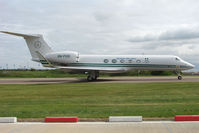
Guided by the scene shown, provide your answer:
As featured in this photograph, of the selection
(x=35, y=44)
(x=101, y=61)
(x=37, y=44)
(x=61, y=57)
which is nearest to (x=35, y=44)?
(x=35, y=44)

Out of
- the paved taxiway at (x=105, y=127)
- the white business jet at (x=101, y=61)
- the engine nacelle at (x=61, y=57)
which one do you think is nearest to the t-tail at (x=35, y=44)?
the white business jet at (x=101, y=61)

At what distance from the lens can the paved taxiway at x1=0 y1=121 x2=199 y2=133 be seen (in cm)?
554

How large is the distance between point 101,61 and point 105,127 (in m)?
22.4

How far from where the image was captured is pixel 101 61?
28.2 meters

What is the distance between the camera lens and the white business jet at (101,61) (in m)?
27.2

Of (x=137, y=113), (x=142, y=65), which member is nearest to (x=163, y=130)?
(x=137, y=113)

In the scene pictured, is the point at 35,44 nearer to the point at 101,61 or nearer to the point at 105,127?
the point at 101,61

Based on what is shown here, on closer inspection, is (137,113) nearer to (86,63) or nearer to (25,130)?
(25,130)

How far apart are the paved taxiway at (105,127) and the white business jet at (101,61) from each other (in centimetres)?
2034

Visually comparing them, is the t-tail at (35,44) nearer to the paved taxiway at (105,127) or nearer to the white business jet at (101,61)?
the white business jet at (101,61)

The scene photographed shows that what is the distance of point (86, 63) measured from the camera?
28453mm

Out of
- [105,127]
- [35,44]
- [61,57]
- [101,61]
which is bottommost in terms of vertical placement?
[105,127]

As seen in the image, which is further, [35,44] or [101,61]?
[101,61]

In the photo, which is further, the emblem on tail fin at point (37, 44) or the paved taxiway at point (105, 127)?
the emblem on tail fin at point (37, 44)
